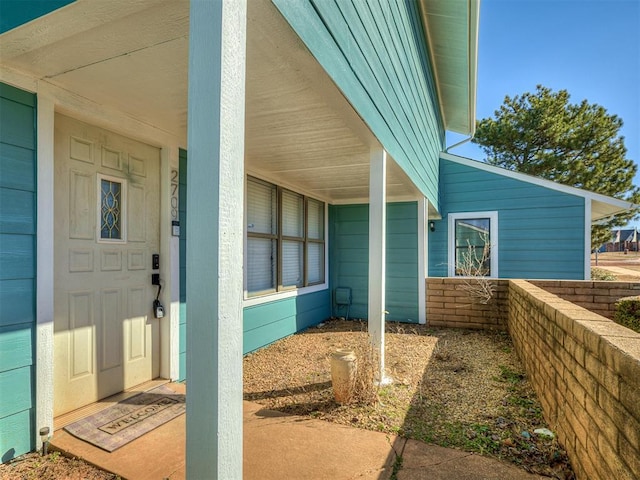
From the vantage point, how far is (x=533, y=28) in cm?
976

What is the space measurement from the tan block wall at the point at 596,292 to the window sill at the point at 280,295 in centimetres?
358

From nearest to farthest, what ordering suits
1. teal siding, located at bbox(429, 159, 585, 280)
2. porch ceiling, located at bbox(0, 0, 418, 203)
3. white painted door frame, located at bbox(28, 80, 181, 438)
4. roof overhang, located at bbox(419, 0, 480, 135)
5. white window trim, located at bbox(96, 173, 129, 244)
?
porch ceiling, located at bbox(0, 0, 418, 203)
white painted door frame, located at bbox(28, 80, 181, 438)
white window trim, located at bbox(96, 173, 129, 244)
roof overhang, located at bbox(419, 0, 480, 135)
teal siding, located at bbox(429, 159, 585, 280)

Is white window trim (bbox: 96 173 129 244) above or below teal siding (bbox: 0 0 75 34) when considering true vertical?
below

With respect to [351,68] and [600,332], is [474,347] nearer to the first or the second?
[600,332]

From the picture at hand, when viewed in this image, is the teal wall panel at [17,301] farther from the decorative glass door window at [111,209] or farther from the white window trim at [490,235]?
the white window trim at [490,235]

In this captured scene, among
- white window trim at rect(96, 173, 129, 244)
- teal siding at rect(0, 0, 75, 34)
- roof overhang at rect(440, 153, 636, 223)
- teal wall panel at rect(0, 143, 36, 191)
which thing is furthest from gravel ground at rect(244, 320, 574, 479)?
roof overhang at rect(440, 153, 636, 223)

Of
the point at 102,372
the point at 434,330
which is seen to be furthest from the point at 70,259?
the point at 434,330

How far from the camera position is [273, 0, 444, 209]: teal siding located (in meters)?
1.75

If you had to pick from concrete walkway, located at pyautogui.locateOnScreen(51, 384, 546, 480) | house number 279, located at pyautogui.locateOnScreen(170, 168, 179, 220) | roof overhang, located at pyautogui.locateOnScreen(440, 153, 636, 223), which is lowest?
concrete walkway, located at pyautogui.locateOnScreen(51, 384, 546, 480)

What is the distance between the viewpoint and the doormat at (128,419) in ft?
7.46

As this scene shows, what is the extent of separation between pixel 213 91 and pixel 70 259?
2167 mm

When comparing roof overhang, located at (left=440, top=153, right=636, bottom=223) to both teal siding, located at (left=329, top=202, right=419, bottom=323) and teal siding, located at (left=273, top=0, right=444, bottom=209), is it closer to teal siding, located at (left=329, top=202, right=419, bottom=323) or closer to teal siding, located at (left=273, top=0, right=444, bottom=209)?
teal siding, located at (left=273, top=0, right=444, bottom=209)

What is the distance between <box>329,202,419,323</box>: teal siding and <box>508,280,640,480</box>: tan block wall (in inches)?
132

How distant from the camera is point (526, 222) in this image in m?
6.58
